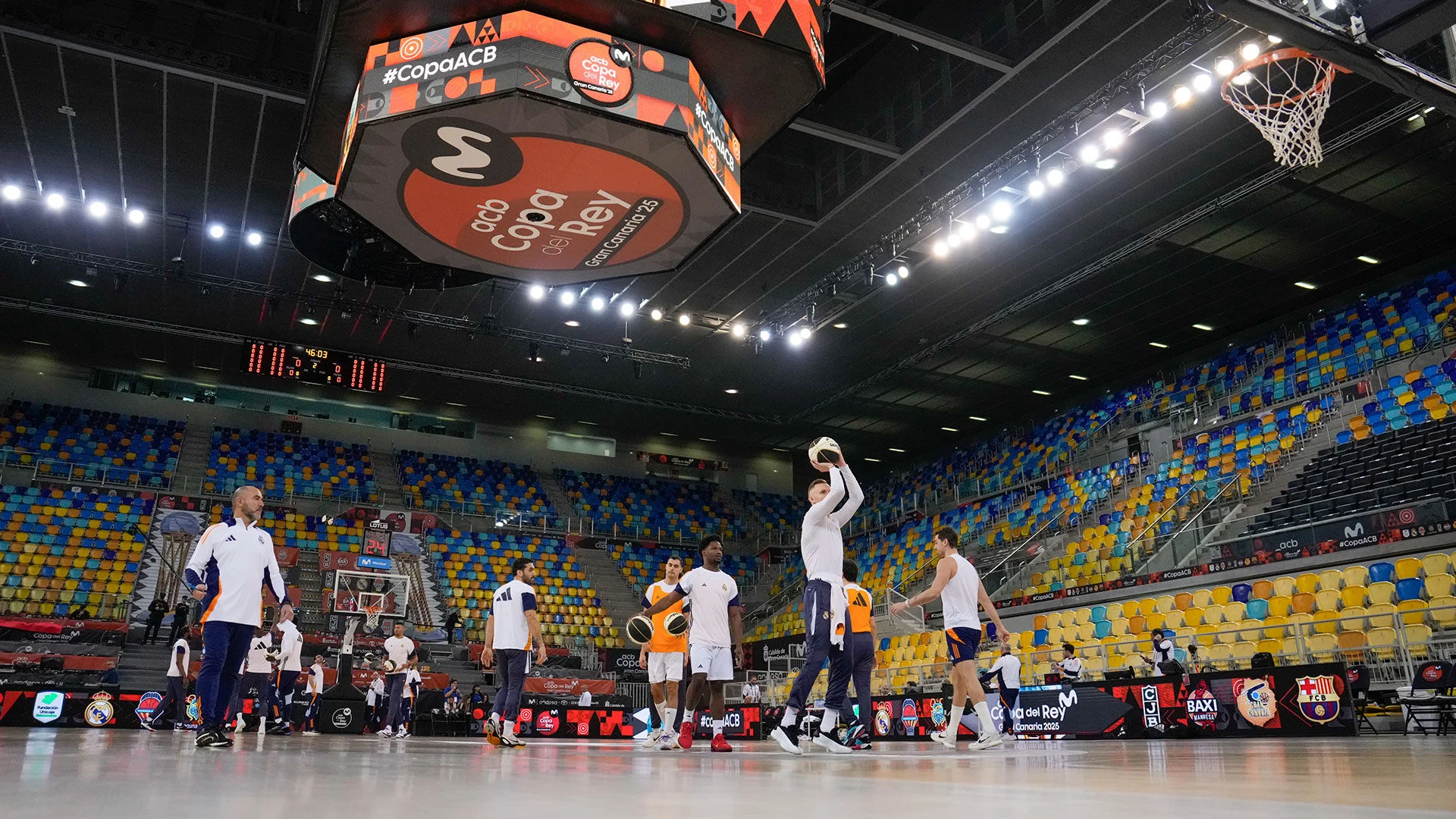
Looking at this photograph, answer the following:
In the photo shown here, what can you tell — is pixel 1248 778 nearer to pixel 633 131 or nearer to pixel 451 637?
pixel 633 131

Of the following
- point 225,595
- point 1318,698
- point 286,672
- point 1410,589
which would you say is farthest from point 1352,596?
point 286,672

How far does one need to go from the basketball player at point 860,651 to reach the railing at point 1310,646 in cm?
821

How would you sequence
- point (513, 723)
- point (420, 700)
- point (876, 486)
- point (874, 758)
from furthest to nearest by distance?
point (876, 486) < point (420, 700) < point (513, 723) < point (874, 758)

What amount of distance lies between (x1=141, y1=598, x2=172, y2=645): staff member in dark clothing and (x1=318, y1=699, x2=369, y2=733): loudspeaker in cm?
639

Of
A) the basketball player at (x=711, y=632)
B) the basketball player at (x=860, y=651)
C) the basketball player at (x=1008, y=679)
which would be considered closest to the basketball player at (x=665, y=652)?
the basketball player at (x=711, y=632)

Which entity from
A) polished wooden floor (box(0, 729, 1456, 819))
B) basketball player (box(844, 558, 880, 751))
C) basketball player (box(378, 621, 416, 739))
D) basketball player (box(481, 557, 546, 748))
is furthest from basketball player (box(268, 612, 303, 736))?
basketball player (box(844, 558, 880, 751))

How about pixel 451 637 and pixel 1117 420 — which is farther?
pixel 1117 420

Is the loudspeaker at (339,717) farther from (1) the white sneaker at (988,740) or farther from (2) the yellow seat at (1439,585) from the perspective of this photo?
(2) the yellow seat at (1439,585)

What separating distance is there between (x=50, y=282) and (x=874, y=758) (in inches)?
925

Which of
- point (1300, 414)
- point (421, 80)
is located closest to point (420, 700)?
point (421, 80)

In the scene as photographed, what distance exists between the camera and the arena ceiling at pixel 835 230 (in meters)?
13.2

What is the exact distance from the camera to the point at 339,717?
663 inches

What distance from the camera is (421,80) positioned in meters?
7.84

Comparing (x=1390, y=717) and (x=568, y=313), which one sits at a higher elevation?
(x=568, y=313)
